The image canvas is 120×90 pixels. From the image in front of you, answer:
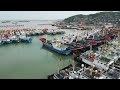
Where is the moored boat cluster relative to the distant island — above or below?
below

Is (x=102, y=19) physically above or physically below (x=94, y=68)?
above

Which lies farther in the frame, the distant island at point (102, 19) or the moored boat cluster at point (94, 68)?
the distant island at point (102, 19)

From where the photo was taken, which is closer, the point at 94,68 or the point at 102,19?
the point at 94,68

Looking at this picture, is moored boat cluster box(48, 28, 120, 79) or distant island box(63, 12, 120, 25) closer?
moored boat cluster box(48, 28, 120, 79)

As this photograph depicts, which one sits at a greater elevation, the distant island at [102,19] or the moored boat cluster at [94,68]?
the distant island at [102,19]

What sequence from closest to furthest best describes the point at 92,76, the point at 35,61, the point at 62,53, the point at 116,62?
the point at 92,76
the point at 116,62
the point at 35,61
the point at 62,53
